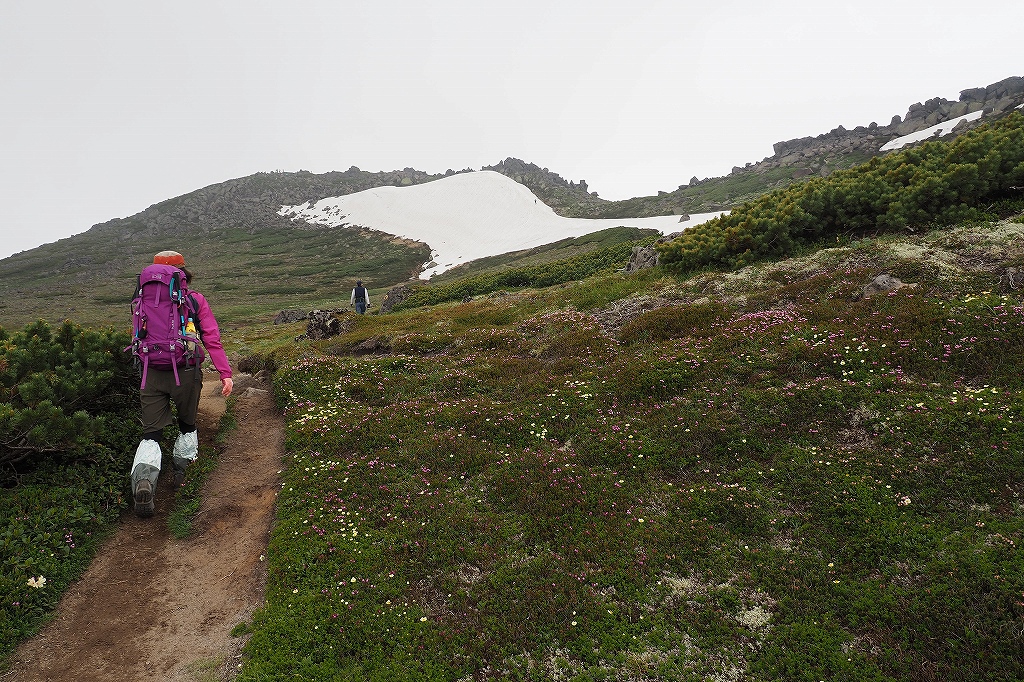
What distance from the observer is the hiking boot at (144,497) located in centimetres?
926

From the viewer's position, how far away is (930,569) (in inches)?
251

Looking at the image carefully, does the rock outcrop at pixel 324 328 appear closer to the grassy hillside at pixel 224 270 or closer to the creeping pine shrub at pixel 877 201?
the creeping pine shrub at pixel 877 201

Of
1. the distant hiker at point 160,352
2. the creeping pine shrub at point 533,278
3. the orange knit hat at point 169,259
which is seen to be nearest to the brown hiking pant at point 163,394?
the distant hiker at point 160,352

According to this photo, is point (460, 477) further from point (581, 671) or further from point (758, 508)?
point (758, 508)

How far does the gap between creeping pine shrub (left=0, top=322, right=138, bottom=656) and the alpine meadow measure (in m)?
0.04

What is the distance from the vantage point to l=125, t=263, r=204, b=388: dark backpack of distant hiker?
9352 millimetres

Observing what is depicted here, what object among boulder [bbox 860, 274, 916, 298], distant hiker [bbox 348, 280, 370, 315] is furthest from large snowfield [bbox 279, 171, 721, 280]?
boulder [bbox 860, 274, 916, 298]

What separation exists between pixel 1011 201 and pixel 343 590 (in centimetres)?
2371

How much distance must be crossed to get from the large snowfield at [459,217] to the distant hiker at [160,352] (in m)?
69.7

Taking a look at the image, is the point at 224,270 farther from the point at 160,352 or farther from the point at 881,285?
the point at 881,285

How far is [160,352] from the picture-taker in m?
9.41

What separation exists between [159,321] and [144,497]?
3367mm

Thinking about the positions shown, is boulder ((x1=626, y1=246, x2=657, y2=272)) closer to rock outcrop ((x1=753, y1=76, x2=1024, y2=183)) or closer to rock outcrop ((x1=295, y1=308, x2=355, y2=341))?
rock outcrop ((x1=295, y1=308, x2=355, y2=341))

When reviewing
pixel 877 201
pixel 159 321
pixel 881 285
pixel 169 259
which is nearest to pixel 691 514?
pixel 881 285
